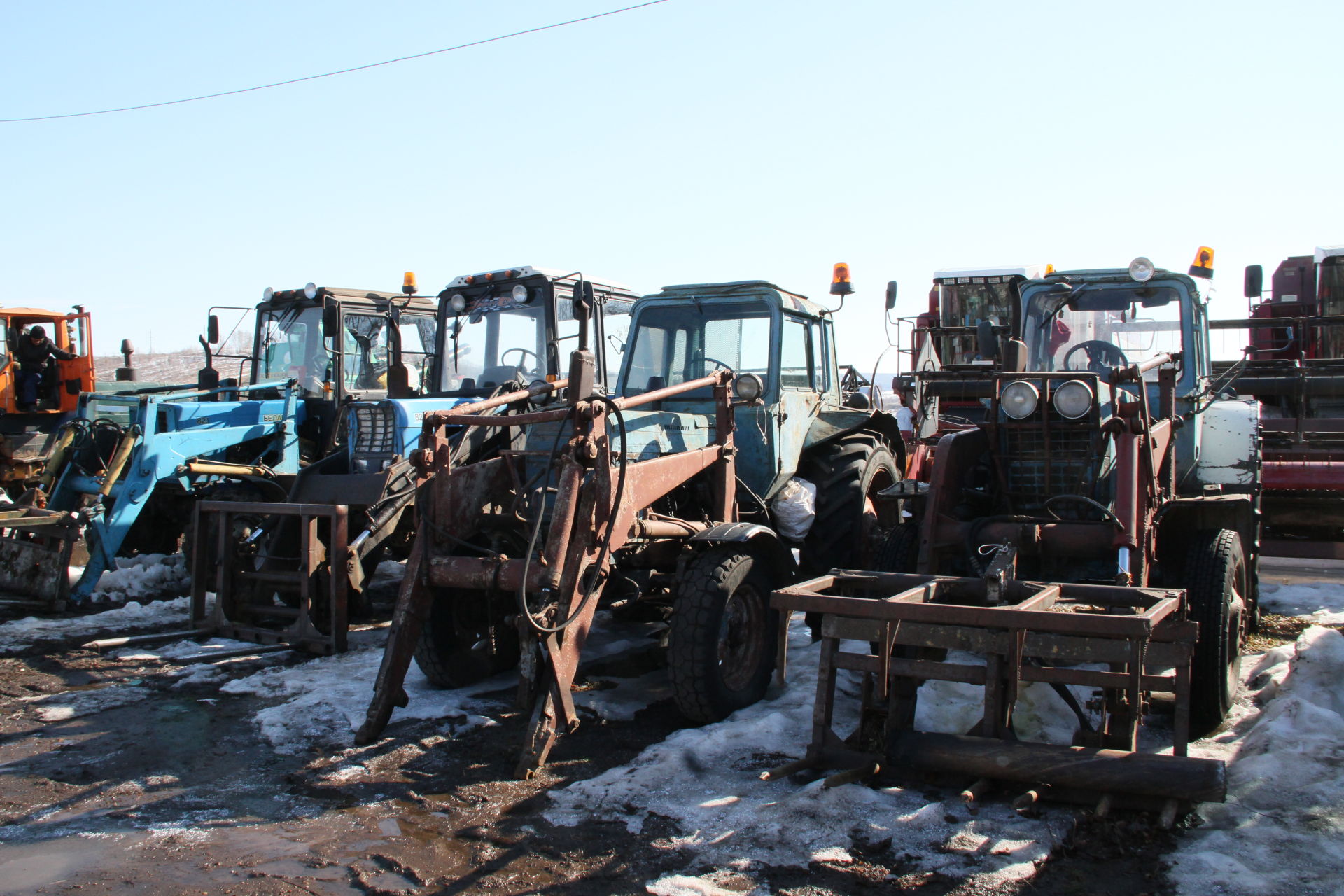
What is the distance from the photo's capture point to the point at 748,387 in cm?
621

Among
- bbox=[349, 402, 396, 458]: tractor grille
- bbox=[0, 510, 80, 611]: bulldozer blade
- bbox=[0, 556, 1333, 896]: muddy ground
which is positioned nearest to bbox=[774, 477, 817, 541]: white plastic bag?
bbox=[0, 556, 1333, 896]: muddy ground

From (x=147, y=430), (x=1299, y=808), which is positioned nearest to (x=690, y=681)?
(x=1299, y=808)

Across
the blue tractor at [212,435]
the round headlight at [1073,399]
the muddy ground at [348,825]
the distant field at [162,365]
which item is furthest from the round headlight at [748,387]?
the distant field at [162,365]

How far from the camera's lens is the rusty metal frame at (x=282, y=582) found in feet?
22.0

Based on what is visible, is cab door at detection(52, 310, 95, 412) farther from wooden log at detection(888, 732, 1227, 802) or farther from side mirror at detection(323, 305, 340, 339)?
wooden log at detection(888, 732, 1227, 802)

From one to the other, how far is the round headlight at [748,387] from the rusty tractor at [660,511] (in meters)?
0.01

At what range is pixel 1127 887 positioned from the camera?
3391mm

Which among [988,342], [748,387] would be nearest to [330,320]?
[748,387]

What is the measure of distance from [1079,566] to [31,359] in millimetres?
12206

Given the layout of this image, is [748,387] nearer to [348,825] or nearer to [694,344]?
[694,344]

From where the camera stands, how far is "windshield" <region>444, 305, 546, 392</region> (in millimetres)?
8617

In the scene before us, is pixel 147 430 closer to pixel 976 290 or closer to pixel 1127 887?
pixel 1127 887

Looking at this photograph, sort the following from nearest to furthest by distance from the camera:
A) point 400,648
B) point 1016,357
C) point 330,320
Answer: point 400,648
point 1016,357
point 330,320

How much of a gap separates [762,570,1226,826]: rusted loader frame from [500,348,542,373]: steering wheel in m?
4.54
